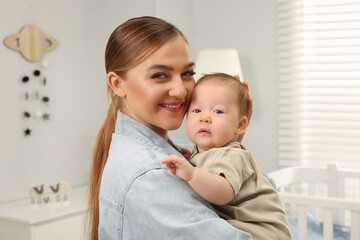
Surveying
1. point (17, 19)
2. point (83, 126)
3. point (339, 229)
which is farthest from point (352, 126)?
point (17, 19)

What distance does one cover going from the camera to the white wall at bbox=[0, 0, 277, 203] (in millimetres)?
2586

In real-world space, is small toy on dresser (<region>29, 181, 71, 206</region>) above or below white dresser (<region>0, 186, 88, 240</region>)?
above

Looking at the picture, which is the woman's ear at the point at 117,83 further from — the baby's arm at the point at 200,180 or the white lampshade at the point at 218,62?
the white lampshade at the point at 218,62

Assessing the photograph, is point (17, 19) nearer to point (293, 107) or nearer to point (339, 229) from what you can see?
point (293, 107)

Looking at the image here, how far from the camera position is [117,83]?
1082 millimetres

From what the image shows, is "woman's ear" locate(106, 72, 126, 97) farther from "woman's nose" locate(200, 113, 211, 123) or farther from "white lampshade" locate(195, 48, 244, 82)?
"white lampshade" locate(195, 48, 244, 82)

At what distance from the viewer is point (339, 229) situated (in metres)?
2.56

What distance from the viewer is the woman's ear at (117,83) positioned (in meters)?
1.07

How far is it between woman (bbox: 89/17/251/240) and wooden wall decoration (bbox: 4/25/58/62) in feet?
5.38

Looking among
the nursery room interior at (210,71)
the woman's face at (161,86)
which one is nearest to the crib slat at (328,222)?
the nursery room interior at (210,71)

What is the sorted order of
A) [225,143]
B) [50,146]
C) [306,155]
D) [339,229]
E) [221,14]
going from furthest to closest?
[221,14] → [306,155] → [50,146] → [339,229] → [225,143]

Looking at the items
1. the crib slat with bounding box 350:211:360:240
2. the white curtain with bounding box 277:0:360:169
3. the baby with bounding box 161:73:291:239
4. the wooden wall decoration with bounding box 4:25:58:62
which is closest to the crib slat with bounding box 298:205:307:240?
the crib slat with bounding box 350:211:360:240

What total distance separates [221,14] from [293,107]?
868 mm

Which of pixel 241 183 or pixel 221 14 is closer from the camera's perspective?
pixel 241 183
